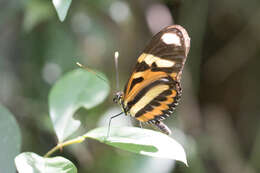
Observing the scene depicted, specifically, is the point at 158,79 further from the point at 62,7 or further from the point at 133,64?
the point at 133,64

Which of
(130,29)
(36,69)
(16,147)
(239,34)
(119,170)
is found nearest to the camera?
(16,147)

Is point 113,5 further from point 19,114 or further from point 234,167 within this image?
point 234,167

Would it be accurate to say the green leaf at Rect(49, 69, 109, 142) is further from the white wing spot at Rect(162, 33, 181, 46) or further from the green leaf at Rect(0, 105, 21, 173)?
the white wing spot at Rect(162, 33, 181, 46)

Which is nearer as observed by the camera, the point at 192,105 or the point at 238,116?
the point at 192,105

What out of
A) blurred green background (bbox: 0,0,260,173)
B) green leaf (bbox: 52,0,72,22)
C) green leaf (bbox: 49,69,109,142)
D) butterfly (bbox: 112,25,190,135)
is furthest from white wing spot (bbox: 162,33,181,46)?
blurred green background (bbox: 0,0,260,173)

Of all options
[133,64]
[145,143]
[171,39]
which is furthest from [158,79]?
[133,64]

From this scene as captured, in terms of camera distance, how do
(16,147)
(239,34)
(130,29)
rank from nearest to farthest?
1. (16,147)
2. (130,29)
3. (239,34)

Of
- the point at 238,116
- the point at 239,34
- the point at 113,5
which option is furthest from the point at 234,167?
the point at 113,5

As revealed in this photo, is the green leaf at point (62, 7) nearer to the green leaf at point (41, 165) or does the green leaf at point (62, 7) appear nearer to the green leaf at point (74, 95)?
the green leaf at point (41, 165)
